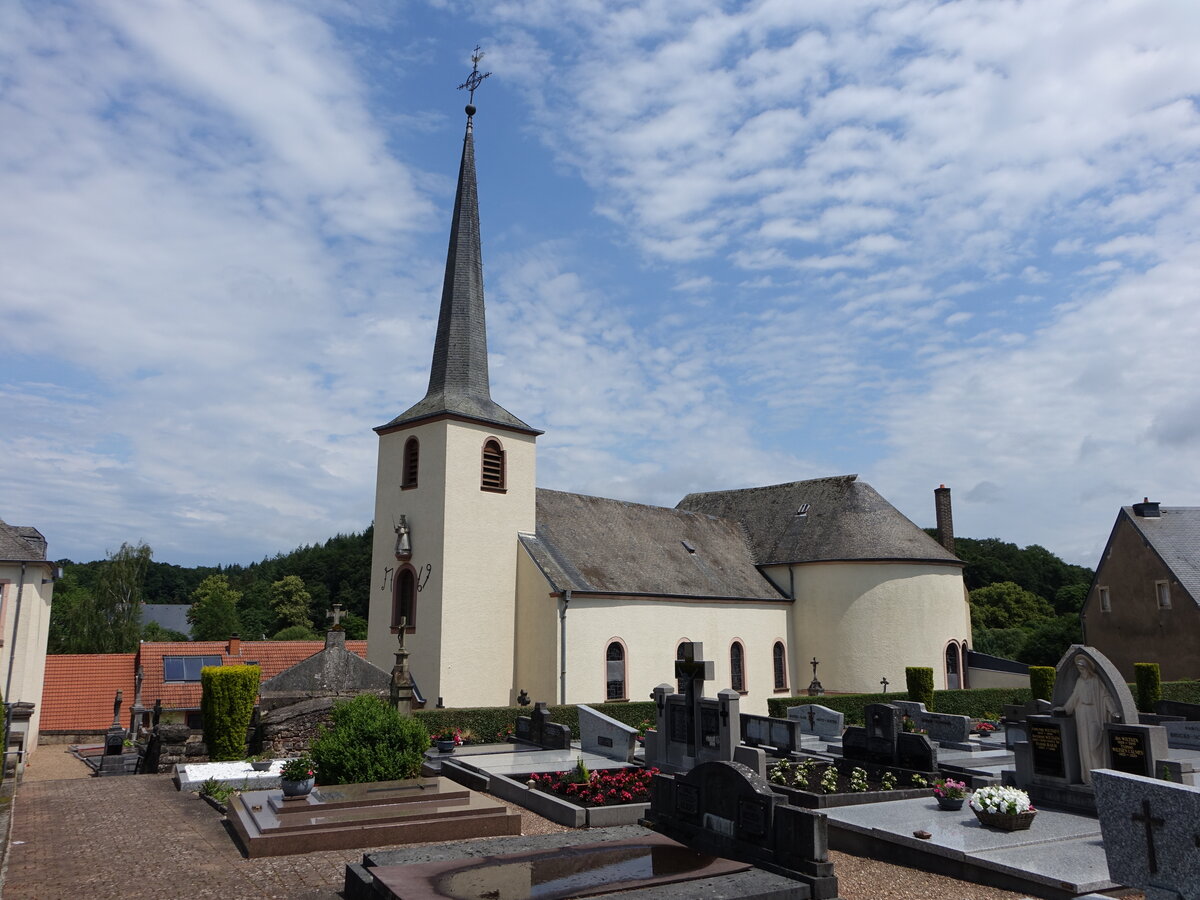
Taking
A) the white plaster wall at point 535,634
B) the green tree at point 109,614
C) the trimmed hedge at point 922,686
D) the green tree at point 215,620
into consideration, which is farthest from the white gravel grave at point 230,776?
the green tree at point 215,620

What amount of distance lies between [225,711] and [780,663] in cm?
2007

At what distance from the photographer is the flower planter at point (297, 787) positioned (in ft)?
37.1

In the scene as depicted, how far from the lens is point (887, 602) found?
3023 centimetres

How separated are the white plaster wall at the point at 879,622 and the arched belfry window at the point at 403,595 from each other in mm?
15065

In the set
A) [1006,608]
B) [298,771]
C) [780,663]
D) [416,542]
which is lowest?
[298,771]

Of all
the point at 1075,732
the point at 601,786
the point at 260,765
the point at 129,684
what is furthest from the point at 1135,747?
the point at 129,684

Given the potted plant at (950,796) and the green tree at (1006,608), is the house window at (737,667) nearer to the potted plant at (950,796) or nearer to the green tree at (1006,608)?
the potted plant at (950,796)

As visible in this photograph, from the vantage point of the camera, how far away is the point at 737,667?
29.4 metres

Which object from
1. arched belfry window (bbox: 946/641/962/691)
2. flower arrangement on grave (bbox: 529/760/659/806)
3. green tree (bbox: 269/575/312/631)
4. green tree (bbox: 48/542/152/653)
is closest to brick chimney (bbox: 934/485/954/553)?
arched belfry window (bbox: 946/641/962/691)

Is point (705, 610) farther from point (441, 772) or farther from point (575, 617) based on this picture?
point (441, 772)

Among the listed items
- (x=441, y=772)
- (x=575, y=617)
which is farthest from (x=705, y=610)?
(x=441, y=772)

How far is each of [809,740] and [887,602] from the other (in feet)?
35.0

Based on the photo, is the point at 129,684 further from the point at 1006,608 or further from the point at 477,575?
the point at 1006,608

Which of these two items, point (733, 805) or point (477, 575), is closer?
point (733, 805)
